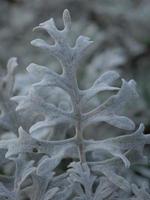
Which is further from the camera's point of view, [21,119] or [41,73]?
[21,119]

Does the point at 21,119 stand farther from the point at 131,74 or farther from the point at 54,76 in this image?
the point at 131,74

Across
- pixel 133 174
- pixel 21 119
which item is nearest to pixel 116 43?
pixel 133 174

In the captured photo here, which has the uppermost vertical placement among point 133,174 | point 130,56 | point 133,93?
point 130,56

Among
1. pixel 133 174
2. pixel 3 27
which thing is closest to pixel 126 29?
pixel 3 27

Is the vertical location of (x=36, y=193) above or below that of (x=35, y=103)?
below

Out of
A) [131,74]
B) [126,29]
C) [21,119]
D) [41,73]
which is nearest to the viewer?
[41,73]

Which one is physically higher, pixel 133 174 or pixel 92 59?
pixel 92 59

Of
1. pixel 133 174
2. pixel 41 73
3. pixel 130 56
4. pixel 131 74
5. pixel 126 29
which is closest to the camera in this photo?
pixel 41 73

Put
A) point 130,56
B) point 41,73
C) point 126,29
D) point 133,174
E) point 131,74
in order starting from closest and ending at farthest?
point 41,73 → point 133,174 → point 131,74 → point 130,56 → point 126,29

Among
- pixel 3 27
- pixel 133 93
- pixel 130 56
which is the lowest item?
pixel 133 93

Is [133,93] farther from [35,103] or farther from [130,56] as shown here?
[130,56]
